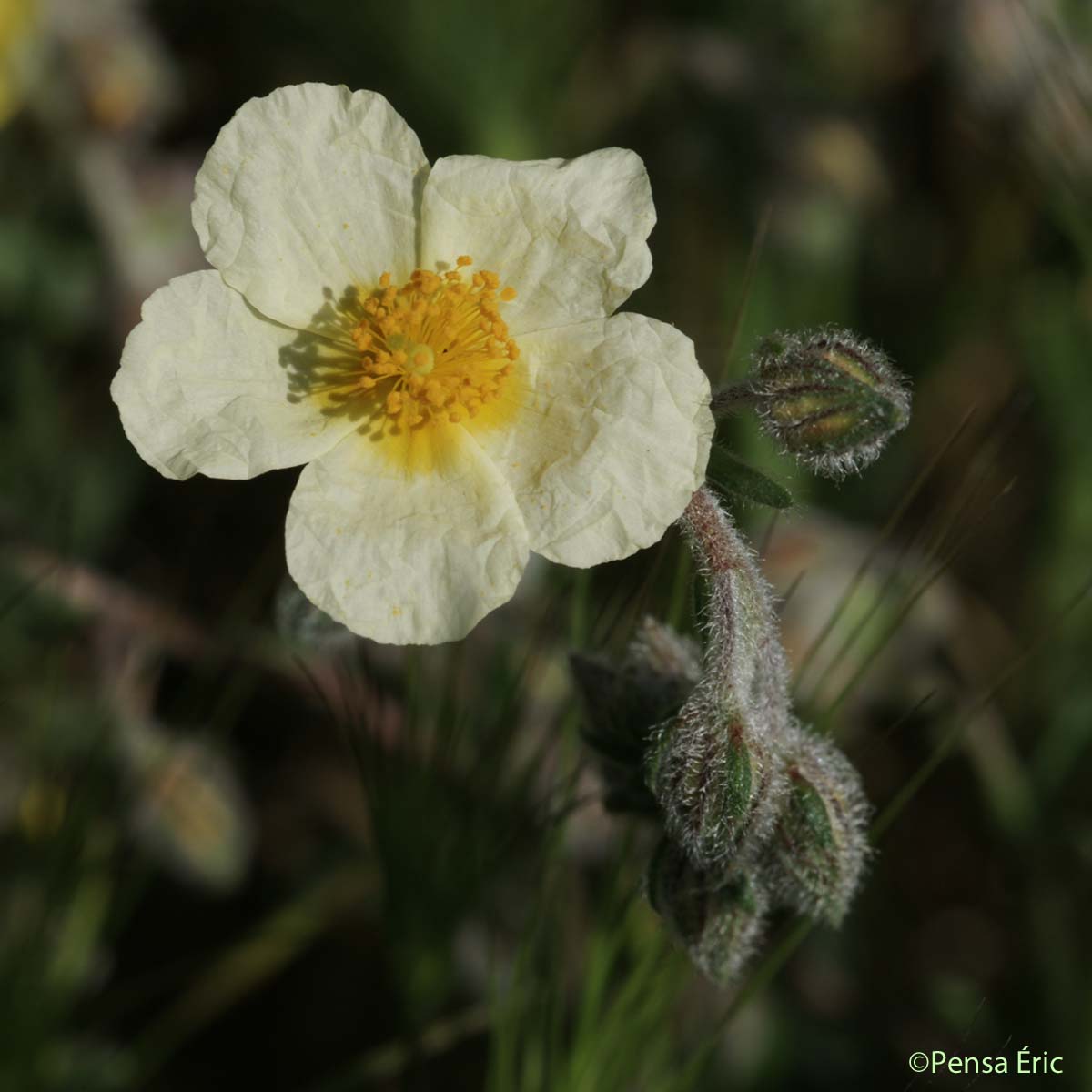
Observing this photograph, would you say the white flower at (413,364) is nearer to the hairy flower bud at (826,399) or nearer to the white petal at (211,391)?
the white petal at (211,391)

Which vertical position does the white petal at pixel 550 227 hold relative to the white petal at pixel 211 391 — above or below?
above

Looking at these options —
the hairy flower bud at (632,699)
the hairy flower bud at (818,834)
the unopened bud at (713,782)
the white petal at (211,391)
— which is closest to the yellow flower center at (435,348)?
the white petal at (211,391)

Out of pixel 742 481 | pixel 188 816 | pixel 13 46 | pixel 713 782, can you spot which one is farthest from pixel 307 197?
pixel 13 46

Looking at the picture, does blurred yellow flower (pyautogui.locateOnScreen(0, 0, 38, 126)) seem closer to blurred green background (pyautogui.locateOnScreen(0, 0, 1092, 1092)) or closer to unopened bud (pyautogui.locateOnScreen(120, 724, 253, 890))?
blurred green background (pyautogui.locateOnScreen(0, 0, 1092, 1092))

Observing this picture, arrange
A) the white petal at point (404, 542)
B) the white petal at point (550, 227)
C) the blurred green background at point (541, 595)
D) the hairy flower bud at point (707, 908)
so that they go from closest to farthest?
1. the white petal at point (404, 542)
2. the white petal at point (550, 227)
3. the hairy flower bud at point (707, 908)
4. the blurred green background at point (541, 595)

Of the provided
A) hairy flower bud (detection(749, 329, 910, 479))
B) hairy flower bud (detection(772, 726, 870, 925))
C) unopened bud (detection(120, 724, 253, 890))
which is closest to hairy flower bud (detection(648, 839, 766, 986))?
hairy flower bud (detection(772, 726, 870, 925))

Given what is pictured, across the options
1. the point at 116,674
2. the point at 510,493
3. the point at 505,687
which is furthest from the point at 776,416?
the point at 116,674

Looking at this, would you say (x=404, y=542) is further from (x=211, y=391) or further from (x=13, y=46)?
(x=13, y=46)
